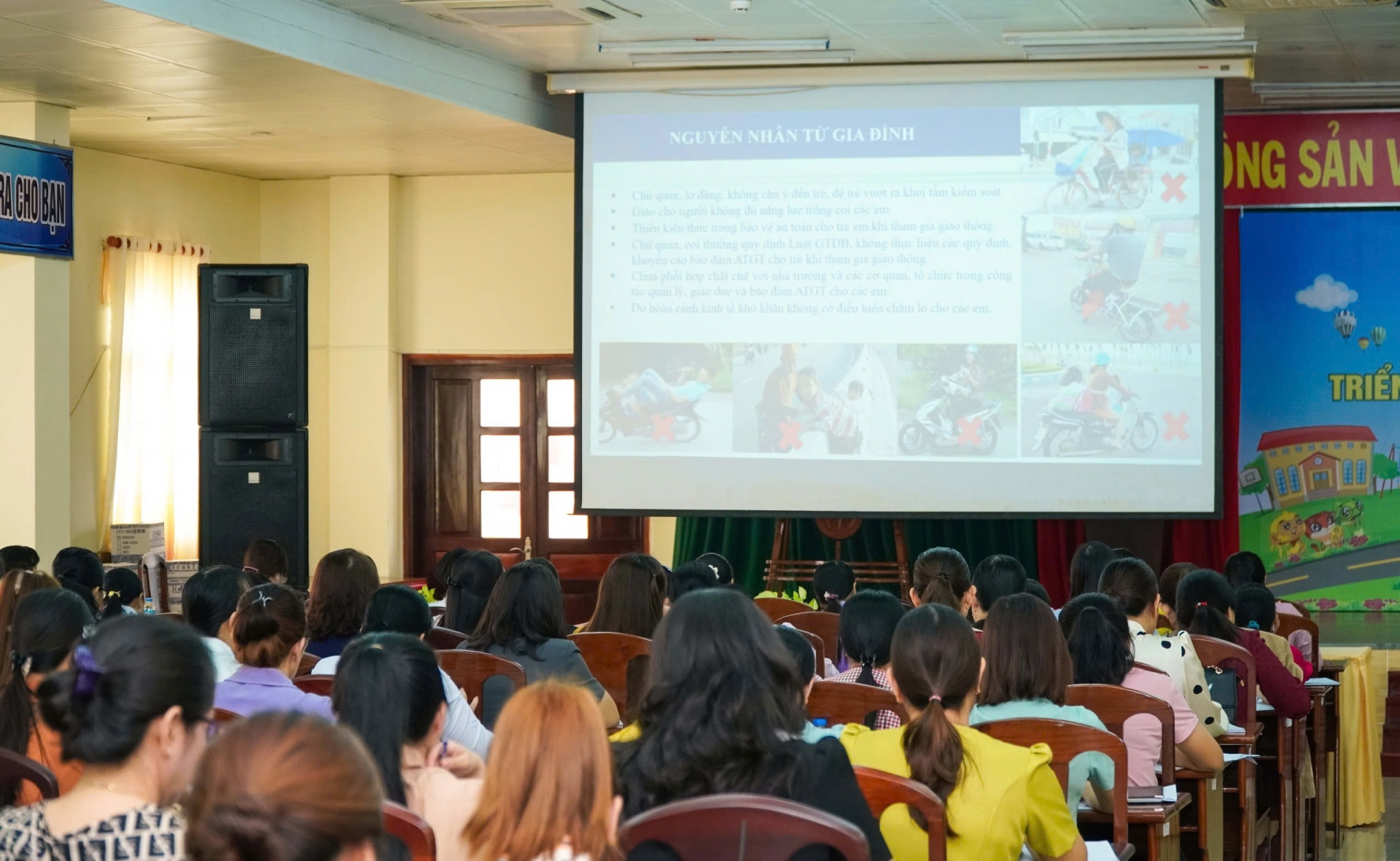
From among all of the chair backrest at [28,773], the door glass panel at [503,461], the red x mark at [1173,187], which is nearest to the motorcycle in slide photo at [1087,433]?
the red x mark at [1173,187]

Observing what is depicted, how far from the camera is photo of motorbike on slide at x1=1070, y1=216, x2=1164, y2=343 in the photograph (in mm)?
7914

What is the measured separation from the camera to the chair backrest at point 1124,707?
360cm

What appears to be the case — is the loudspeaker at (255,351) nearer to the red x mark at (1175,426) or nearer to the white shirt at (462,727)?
the red x mark at (1175,426)

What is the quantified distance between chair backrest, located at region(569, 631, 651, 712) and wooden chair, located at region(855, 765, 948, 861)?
223 cm

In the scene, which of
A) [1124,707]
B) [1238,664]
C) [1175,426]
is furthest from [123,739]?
[1175,426]

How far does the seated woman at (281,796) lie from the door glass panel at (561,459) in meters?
8.70

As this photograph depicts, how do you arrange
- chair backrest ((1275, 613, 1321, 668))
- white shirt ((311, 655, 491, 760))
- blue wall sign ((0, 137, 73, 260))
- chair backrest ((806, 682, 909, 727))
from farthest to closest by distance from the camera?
1. blue wall sign ((0, 137, 73, 260))
2. chair backrest ((1275, 613, 1321, 668))
3. chair backrest ((806, 682, 909, 727))
4. white shirt ((311, 655, 491, 760))

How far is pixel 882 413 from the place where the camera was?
26.7ft

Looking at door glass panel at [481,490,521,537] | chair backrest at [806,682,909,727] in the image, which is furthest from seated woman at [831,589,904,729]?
door glass panel at [481,490,521,537]

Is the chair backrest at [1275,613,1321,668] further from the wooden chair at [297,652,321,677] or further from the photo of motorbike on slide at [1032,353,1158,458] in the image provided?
the wooden chair at [297,652,321,677]

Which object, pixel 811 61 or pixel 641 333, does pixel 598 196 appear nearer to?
pixel 641 333

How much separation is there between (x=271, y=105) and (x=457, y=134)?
3.76 feet

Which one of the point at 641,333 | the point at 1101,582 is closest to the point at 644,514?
the point at 641,333

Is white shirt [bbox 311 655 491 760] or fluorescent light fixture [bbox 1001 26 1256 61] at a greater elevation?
fluorescent light fixture [bbox 1001 26 1256 61]
